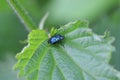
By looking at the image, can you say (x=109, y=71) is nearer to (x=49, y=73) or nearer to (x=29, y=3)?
(x=49, y=73)

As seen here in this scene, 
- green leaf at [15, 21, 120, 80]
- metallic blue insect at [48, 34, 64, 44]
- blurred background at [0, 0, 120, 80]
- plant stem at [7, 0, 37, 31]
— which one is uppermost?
blurred background at [0, 0, 120, 80]

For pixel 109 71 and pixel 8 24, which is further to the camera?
pixel 8 24

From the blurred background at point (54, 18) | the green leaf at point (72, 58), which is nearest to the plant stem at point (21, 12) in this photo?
the green leaf at point (72, 58)

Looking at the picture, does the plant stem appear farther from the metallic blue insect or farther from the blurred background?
the blurred background

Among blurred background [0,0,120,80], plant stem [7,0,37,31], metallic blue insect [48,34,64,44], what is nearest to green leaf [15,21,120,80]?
metallic blue insect [48,34,64,44]

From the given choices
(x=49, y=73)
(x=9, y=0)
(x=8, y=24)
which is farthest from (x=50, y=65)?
(x=8, y=24)

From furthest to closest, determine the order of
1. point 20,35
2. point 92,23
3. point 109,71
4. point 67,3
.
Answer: point 20,35
point 67,3
point 92,23
point 109,71
